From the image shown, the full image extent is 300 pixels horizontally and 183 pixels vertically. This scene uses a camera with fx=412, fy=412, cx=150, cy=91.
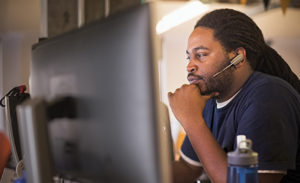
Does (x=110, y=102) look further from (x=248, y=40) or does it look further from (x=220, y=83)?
(x=248, y=40)

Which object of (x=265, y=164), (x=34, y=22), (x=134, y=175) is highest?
(x=34, y=22)

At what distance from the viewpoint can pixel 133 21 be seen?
80 centimetres

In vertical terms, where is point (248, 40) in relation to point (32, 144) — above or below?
above

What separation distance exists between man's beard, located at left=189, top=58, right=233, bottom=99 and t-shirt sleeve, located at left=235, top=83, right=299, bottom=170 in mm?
157

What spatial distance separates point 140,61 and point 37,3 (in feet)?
6.93

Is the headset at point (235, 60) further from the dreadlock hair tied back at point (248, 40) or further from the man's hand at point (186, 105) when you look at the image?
the man's hand at point (186, 105)

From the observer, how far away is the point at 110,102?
85 cm

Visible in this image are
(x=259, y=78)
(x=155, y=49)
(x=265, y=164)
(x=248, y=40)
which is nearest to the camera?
(x=155, y=49)

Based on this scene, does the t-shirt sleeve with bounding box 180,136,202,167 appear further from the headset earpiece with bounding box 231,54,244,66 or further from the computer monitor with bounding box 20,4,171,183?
the computer monitor with bounding box 20,4,171,183

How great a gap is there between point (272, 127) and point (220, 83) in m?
0.34

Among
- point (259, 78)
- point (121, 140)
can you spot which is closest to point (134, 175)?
point (121, 140)

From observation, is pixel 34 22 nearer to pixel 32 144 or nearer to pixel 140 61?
pixel 32 144

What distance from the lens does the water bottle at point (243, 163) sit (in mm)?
1021

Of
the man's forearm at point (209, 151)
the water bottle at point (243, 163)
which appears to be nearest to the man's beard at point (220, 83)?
the man's forearm at point (209, 151)
